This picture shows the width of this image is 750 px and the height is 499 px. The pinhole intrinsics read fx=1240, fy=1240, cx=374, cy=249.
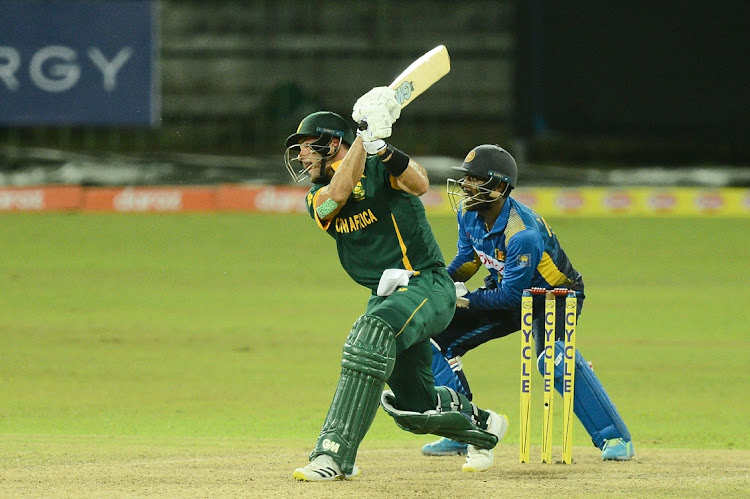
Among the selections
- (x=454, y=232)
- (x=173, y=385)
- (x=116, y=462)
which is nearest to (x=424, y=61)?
(x=116, y=462)

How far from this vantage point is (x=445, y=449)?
6.48 m

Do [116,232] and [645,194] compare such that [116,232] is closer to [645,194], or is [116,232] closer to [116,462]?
[645,194]

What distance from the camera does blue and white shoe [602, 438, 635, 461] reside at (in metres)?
6.12

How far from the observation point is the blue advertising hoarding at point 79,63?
22203 mm

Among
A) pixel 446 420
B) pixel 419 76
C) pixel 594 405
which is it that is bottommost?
pixel 446 420

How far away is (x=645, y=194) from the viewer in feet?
72.7

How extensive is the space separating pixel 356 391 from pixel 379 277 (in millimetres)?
573

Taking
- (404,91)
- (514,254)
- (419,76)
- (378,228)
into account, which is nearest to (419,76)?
(419,76)

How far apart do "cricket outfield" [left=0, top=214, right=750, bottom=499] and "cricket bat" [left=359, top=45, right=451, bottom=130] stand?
168cm

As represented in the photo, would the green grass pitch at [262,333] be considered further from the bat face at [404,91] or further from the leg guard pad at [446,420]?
the bat face at [404,91]

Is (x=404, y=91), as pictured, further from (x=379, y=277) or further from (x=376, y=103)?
(x=379, y=277)

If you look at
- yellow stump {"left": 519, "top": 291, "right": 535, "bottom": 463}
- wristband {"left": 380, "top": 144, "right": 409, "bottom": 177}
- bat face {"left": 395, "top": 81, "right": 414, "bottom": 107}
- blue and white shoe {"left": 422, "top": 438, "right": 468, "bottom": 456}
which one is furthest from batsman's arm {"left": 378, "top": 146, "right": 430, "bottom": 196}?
blue and white shoe {"left": 422, "top": 438, "right": 468, "bottom": 456}

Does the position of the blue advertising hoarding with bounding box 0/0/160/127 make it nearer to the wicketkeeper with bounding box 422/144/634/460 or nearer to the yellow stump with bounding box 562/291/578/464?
the wicketkeeper with bounding box 422/144/634/460

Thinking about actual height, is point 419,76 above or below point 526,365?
above
